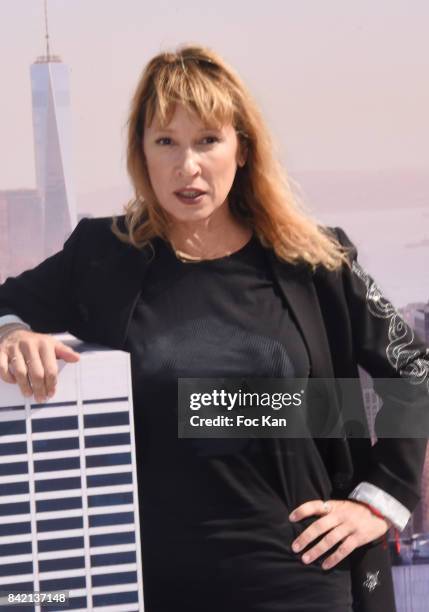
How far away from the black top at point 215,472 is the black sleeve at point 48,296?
0.39 ft

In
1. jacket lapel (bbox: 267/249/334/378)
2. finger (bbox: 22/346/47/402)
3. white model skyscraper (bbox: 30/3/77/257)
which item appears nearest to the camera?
finger (bbox: 22/346/47/402)

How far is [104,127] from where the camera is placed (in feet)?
6.21

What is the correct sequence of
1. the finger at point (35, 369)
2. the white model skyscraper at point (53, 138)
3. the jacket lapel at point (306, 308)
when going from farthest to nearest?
the white model skyscraper at point (53, 138) → the jacket lapel at point (306, 308) → the finger at point (35, 369)

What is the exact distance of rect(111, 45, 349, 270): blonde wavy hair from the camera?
1232 millimetres

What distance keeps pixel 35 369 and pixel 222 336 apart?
0.83 feet

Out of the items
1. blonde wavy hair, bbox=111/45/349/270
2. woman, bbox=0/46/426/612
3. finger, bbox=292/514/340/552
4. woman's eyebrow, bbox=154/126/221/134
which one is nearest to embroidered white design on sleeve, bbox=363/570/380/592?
woman, bbox=0/46/426/612

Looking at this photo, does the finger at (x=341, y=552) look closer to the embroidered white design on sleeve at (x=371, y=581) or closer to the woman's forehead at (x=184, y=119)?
the embroidered white design on sleeve at (x=371, y=581)

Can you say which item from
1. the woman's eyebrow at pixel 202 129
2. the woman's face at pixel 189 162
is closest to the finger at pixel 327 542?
the woman's face at pixel 189 162

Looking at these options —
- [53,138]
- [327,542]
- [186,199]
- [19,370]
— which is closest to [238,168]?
[186,199]

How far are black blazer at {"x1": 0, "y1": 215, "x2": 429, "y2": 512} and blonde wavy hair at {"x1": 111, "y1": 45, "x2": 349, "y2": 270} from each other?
3cm

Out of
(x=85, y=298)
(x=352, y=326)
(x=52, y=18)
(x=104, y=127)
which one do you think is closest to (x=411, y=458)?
(x=352, y=326)

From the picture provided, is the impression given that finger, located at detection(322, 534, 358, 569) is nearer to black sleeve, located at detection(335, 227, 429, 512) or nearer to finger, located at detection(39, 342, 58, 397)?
black sleeve, located at detection(335, 227, 429, 512)

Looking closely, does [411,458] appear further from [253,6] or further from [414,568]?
[253,6]

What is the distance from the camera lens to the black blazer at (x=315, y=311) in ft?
4.25
